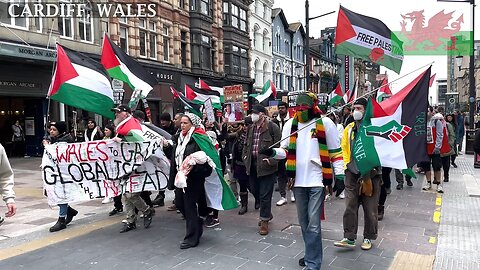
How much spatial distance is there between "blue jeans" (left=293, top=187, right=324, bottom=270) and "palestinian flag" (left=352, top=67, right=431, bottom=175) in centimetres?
92

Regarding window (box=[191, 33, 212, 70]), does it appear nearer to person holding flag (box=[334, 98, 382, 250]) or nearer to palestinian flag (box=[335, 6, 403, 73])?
palestinian flag (box=[335, 6, 403, 73])

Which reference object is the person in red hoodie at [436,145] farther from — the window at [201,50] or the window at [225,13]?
the window at [225,13]

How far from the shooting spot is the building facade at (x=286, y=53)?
4322 centimetres

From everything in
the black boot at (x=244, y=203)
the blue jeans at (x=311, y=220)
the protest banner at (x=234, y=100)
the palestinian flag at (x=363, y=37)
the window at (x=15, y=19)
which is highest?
the window at (x=15, y=19)

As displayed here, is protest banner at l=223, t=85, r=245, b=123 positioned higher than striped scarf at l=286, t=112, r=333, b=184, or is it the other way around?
protest banner at l=223, t=85, r=245, b=123

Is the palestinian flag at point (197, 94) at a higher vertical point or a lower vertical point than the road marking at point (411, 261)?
higher

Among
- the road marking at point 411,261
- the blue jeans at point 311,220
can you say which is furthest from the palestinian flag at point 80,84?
the road marking at point 411,261

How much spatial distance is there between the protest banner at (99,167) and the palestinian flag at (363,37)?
148 inches

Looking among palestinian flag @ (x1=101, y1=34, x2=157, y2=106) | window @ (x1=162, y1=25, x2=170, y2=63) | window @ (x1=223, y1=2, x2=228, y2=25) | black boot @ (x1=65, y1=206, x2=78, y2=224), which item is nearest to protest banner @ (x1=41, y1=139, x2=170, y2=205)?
black boot @ (x1=65, y1=206, x2=78, y2=224)

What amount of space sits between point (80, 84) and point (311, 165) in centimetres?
432

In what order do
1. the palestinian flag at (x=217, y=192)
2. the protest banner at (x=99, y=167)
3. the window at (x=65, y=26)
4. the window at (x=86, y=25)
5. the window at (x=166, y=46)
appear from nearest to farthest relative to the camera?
the palestinian flag at (x=217, y=192) → the protest banner at (x=99, y=167) → the window at (x=65, y=26) → the window at (x=86, y=25) → the window at (x=166, y=46)

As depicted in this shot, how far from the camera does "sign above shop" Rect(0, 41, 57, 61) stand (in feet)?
46.3

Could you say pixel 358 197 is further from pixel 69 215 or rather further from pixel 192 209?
pixel 69 215

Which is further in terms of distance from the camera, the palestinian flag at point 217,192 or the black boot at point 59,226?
the black boot at point 59,226
